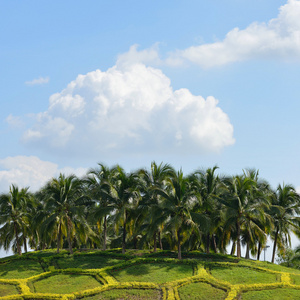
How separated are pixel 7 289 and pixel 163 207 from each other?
52.1 feet

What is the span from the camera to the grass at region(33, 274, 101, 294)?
33000 mm

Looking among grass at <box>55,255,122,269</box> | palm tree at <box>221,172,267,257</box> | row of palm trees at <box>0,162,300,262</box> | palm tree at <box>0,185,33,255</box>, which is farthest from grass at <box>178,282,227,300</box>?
palm tree at <box>0,185,33,255</box>

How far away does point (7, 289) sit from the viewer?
33719mm

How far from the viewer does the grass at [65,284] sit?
108 ft

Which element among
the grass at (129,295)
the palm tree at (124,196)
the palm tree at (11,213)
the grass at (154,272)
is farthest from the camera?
the palm tree at (11,213)

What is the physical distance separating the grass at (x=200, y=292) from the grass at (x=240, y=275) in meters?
2.41

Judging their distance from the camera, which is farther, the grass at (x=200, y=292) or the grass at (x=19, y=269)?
the grass at (x=19, y=269)

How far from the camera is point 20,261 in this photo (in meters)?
42.4

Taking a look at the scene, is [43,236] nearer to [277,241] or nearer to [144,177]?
[144,177]

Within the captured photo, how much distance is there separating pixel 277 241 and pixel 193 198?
16.4 metres

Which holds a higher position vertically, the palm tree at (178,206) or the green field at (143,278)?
the palm tree at (178,206)

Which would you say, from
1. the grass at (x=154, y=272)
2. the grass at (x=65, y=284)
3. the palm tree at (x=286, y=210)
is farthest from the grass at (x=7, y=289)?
the palm tree at (x=286, y=210)

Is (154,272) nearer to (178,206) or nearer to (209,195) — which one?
(178,206)

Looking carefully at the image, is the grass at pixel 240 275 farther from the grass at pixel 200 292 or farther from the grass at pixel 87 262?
the grass at pixel 87 262
